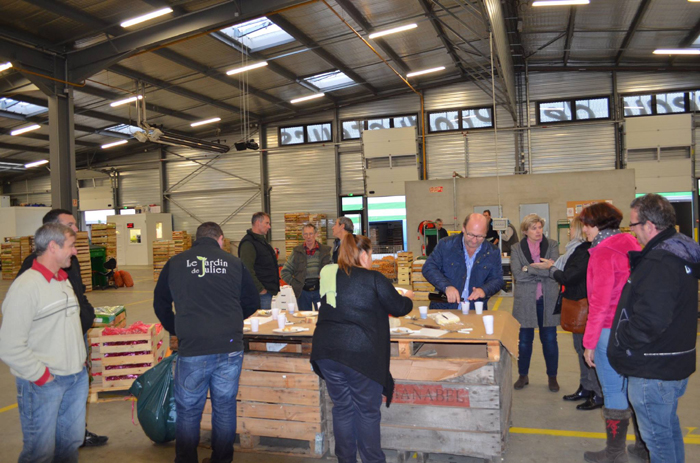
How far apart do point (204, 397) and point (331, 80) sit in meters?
15.5

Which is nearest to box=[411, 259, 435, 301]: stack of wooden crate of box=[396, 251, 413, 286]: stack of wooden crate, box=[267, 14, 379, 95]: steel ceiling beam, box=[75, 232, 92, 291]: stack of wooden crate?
box=[396, 251, 413, 286]: stack of wooden crate

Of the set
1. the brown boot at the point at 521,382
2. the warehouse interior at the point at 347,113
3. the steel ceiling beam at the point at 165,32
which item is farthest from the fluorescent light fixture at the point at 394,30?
the brown boot at the point at 521,382

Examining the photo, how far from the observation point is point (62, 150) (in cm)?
1135

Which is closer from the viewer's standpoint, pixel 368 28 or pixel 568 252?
pixel 568 252

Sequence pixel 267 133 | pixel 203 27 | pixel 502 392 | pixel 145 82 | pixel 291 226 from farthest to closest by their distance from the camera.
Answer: pixel 267 133, pixel 291 226, pixel 145 82, pixel 203 27, pixel 502 392

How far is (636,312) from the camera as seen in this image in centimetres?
249

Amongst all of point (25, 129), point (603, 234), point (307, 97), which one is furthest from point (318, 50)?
point (603, 234)

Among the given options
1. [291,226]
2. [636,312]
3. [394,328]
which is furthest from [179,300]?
[291,226]

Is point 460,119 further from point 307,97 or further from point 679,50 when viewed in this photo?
point 679,50

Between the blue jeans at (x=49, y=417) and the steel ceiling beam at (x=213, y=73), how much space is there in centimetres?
1191

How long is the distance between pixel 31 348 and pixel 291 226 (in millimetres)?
16590

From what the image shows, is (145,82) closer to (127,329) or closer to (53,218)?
(127,329)

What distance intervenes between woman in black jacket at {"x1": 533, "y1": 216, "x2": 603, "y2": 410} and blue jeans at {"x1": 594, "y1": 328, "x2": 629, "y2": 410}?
822 mm

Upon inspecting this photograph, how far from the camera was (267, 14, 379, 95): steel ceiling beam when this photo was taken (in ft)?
39.7
